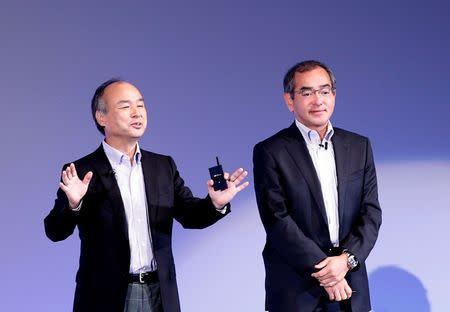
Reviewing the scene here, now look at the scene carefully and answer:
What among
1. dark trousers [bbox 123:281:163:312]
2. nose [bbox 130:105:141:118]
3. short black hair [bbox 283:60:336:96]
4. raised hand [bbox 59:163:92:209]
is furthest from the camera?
short black hair [bbox 283:60:336:96]

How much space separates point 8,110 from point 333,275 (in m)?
2.41

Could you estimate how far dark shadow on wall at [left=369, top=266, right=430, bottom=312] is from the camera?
4.98 metres

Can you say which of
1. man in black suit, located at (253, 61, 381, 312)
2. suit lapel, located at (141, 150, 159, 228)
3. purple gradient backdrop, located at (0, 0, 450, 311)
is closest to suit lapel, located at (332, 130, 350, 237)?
man in black suit, located at (253, 61, 381, 312)

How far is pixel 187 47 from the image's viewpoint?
15.9 feet

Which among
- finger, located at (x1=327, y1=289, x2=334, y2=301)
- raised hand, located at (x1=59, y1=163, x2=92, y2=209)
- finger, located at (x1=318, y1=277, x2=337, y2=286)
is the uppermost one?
raised hand, located at (x1=59, y1=163, x2=92, y2=209)

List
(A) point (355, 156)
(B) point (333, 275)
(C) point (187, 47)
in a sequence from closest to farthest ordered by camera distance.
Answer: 1. (B) point (333, 275)
2. (A) point (355, 156)
3. (C) point (187, 47)

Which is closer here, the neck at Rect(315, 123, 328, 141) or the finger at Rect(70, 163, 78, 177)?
the finger at Rect(70, 163, 78, 177)

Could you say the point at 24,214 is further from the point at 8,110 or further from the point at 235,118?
the point at 235,118

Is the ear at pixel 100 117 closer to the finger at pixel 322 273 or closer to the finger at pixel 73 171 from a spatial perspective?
the finger at pixel 73 171

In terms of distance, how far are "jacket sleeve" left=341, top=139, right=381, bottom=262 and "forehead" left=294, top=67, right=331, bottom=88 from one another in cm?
38

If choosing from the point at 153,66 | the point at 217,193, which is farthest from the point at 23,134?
the point at 217,193

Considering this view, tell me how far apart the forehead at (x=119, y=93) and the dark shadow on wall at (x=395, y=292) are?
2346mm

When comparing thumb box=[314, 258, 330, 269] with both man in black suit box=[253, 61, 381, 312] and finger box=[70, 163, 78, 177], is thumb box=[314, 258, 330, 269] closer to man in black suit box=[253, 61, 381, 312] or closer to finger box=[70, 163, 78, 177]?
man in black suit box=[253, 61, 381, 312]

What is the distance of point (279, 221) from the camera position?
3.28 metres
